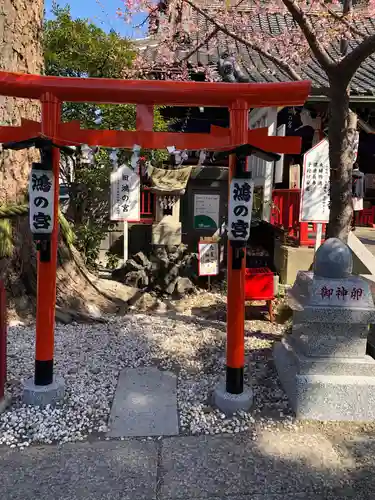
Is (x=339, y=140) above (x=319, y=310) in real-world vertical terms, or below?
above

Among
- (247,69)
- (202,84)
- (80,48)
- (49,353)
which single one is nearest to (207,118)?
(247,69)

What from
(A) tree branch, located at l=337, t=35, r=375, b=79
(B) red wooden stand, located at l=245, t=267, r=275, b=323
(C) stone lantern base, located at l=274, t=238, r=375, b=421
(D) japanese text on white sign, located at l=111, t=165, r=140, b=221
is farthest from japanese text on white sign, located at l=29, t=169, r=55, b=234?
(D) japanese text on white sign, located at l=111, t=165, r=140, b=221

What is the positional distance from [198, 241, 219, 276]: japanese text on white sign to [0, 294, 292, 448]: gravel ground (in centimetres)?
145

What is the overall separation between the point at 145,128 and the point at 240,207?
1.10m

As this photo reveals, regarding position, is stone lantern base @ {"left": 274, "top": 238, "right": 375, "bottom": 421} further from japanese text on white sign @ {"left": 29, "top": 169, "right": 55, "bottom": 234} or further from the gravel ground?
japanese text on white sign @ {"left": 29, "top": 169, "right": 55, "bottom": 234}

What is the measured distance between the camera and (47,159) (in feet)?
10.7

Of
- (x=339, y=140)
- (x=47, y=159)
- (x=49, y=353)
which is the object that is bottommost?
(x=49, y=353)

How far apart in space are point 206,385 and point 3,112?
412 centimetres

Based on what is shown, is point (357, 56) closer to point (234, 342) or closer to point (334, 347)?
point (334, 347)

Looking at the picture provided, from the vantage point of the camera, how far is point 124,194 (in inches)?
324

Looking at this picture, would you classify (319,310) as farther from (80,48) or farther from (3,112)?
(80,48)

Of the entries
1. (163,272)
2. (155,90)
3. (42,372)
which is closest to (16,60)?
(155,90)

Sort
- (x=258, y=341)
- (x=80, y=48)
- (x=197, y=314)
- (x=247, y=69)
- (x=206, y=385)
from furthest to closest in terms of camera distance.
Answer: (x=247, y=69) → (x=80, y=48) → (x=197, y=314) → (x=258, y=341) → (x=206, y=385)

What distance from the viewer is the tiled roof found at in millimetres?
9680
